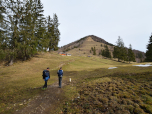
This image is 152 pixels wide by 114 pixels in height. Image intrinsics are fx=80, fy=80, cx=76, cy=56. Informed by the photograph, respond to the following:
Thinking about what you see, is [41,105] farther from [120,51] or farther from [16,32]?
[120,51]

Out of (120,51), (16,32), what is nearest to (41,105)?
(16,32)

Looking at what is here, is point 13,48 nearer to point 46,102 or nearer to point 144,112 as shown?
point 46,102

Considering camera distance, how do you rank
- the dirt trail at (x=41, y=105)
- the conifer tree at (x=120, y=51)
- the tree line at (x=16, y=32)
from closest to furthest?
the dirt trail at (x=41, y=105)
the tree line at (x=16, y=32)
the conifer tree at (x=120, y=51)

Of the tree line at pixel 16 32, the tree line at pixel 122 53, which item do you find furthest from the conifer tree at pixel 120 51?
the tree line at pixel 16 32

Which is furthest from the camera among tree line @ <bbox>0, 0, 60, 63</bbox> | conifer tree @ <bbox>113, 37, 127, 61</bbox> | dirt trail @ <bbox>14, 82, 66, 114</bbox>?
conifer tree @ <bbox>113, 37, 127, 61</bbox>

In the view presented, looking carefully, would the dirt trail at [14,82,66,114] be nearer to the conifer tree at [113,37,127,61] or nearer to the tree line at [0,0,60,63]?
the tree line at [0,0,60,63]

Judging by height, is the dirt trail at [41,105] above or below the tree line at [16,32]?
below

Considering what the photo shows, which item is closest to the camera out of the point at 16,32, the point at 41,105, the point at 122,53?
the point at 41,105

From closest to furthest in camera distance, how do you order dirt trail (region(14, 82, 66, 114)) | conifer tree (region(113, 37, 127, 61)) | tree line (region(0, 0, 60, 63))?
dirt trail (region(14, 82, 66, 114)), tree line (region(0, 0, 60, 63)), conifer tree (region(113, 37, 127, 61))

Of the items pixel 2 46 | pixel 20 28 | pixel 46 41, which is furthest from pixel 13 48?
pixel 46 41

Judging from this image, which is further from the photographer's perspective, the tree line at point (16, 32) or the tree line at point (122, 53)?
the tree line at point (122, 53)

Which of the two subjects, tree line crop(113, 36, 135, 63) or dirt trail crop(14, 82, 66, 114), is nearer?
dirt trail crop(14, 82, 66, 114)

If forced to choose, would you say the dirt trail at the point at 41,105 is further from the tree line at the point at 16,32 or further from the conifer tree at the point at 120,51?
the conifer tree at the point at 120,51

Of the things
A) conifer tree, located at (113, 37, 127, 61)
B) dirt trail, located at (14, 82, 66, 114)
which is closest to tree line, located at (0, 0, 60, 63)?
dirt trail, located at (14, 82, 66, 114)
